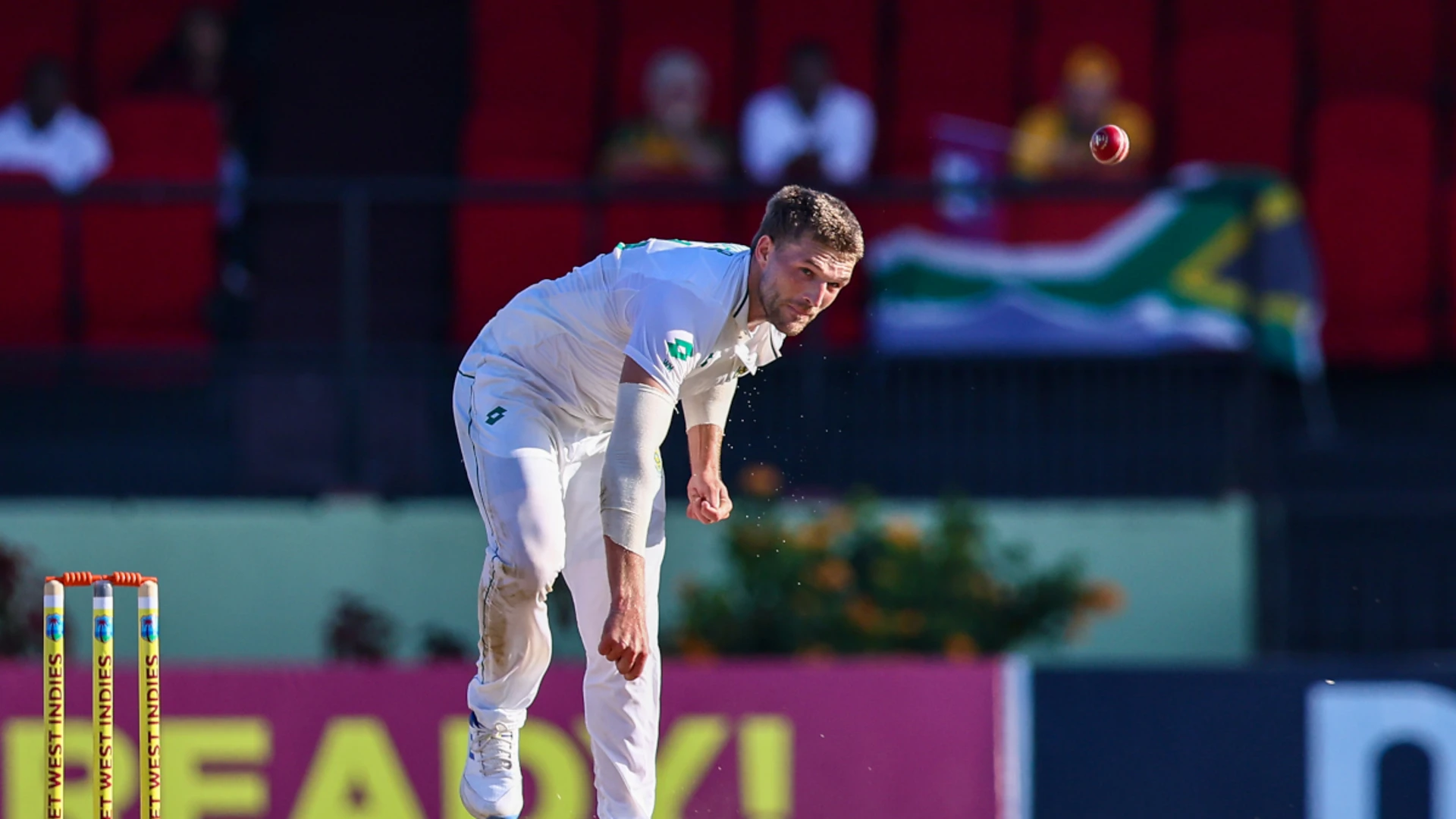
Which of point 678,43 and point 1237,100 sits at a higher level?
point 678,43

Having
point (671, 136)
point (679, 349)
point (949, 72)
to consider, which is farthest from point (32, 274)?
point (679, 349)

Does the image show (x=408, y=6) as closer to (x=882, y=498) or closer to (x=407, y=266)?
(x=407, y=266)

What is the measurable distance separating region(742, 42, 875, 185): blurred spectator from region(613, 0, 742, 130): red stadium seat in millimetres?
470

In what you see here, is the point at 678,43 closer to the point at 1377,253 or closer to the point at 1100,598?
the point at 1377,253

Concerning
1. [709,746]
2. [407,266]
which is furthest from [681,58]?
[709,746]

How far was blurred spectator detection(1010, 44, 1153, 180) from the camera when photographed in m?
12.7

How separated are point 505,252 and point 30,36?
3.72 meters

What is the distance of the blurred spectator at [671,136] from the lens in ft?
41.8

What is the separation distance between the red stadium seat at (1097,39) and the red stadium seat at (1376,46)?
40.8 inches

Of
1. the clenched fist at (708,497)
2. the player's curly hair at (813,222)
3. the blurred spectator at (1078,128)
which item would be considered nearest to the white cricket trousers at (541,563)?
the clenched fist at (708,497)

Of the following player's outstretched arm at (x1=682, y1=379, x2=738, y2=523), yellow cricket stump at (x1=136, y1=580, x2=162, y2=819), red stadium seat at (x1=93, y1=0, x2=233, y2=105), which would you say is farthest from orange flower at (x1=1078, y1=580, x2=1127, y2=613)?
red stadium seat at (x1=93, y1=0, x2=233, y2=105)

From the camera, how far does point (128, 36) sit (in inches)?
562

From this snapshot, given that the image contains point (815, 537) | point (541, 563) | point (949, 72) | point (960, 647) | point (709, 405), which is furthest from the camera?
point (949, 72)

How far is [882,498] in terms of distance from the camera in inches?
471
